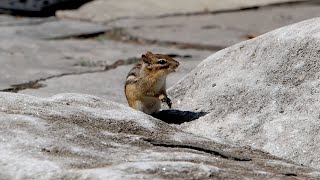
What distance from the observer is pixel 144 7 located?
10.8 m

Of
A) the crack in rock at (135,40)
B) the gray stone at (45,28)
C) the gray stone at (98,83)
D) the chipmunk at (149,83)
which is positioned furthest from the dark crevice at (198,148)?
the gray stone at (45,28)

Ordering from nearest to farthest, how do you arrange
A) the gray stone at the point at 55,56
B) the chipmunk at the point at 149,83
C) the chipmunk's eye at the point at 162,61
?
the chipmunk at the point at 149,83 → the chipmunk's eye at the point at 162,61 → the gray stone at the point at 55,56

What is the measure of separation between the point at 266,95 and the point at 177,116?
0.61 metres

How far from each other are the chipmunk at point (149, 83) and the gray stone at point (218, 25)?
285cm

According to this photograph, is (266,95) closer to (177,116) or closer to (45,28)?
(177,116)

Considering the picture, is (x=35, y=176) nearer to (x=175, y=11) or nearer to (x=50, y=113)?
(x=50, y=113)

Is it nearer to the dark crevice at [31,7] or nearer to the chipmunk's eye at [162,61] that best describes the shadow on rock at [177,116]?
the chipmunk's eye at [162,61]

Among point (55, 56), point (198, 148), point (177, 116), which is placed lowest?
point (55, 56)

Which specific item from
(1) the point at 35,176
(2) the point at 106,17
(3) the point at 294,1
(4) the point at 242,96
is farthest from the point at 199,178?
(3) the point at 294,1

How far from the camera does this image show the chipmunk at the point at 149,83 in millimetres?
5684

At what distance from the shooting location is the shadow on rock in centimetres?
527

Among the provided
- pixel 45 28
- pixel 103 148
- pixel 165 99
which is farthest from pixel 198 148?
pixel 45 28

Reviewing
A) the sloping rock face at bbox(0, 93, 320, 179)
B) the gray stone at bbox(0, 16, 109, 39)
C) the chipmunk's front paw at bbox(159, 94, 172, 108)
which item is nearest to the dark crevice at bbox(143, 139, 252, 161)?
the sloping rock face at bbox(0, 93, 320, 179)

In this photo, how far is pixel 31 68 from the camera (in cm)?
775
